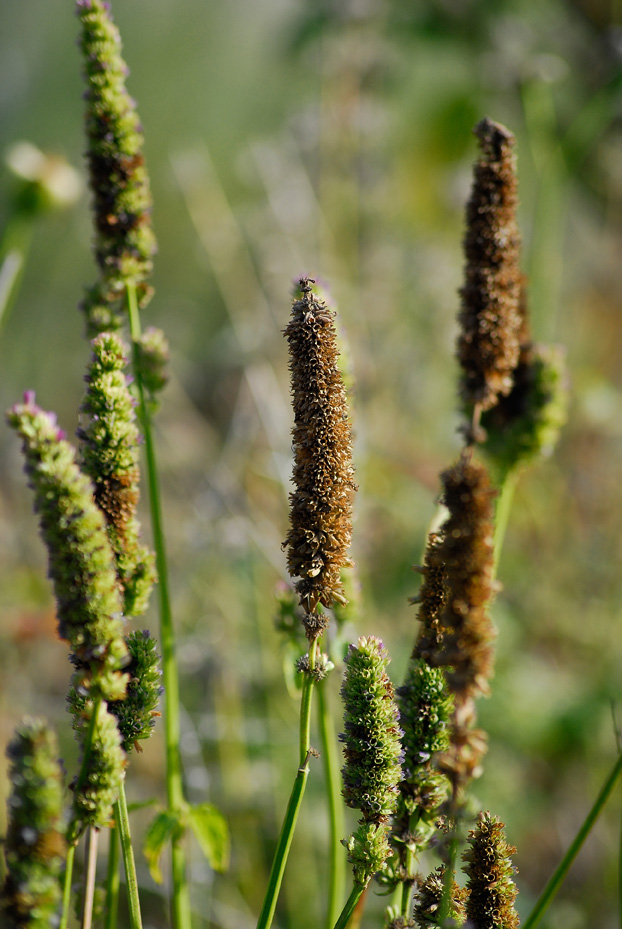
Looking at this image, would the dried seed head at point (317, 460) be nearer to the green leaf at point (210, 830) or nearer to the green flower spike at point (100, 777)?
the green flower spike at point (100, 777)

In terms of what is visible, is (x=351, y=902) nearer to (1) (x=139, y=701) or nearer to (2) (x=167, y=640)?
(1) (x=139, y=701)

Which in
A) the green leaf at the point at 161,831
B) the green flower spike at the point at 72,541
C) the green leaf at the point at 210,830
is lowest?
the green leaf at the point at 161,831

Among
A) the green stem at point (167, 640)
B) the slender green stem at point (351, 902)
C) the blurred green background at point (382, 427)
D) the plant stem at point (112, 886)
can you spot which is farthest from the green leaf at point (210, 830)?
the blurred green background at point (382, 427)

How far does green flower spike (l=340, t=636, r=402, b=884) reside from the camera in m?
0.55

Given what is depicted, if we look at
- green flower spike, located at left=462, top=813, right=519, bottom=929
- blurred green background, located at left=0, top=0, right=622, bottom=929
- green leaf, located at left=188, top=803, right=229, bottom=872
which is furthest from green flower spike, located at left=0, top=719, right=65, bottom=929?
blurred green background, located at left=0, top=0, right=622, bottom=929

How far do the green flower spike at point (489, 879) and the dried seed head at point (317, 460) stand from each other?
17 cm

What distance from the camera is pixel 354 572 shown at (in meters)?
0.83

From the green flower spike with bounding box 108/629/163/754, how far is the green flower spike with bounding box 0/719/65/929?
0.13 meters

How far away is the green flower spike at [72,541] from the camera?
48cm

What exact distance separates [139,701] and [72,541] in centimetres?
15

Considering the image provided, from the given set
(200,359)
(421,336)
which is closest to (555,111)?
(421,336)

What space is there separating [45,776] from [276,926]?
3.92ft

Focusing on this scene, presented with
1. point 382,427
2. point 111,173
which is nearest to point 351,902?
point 111,173

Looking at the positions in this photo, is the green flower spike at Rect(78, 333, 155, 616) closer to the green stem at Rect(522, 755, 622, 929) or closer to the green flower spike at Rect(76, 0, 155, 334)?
the green flower spike at Rect(76, 0, 155, 334)
